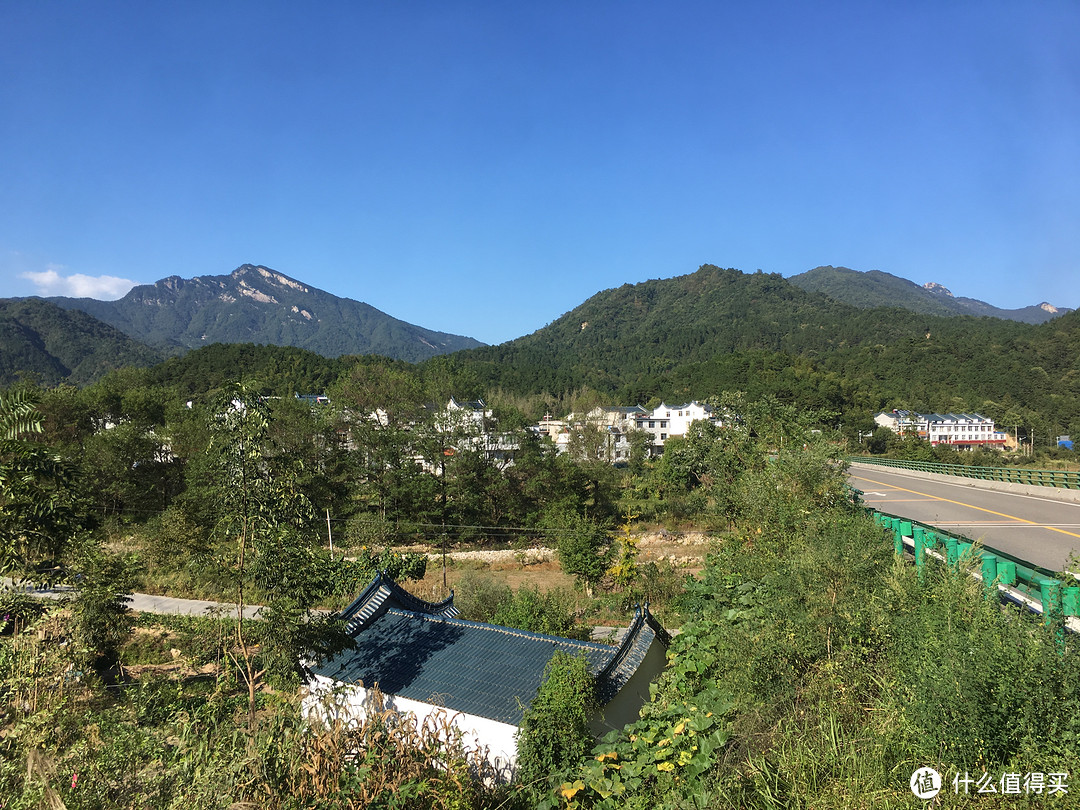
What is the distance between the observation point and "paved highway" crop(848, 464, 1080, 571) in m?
9.09

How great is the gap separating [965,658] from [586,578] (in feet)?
47.6

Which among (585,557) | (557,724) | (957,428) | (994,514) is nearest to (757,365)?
(957,428)

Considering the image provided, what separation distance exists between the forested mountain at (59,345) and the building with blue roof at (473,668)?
348 ft

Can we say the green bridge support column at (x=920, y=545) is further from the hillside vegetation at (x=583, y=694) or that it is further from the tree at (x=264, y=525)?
the tree at (x=264, y=525)

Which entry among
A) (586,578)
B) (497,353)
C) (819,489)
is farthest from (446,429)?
(497,353)

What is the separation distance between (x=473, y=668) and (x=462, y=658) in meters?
0.28

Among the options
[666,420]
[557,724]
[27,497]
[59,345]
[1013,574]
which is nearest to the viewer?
[27,497]

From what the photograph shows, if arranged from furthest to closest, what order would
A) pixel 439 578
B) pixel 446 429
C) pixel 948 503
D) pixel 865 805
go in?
1. pixel 446 429
2. pixel 439 578
3. pixel 948 503
4. pixel 865 805

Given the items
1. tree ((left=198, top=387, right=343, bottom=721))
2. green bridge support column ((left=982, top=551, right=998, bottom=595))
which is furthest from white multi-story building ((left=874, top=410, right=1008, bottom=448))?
tree ((left=198, top=387, right=343, bottom=721))

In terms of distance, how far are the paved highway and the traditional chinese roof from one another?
4437 millimetres

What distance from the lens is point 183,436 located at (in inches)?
1082

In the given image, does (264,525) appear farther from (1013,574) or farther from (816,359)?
(816,359)

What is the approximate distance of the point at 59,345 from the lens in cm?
10619

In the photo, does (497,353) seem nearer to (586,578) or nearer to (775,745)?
(586,578)
